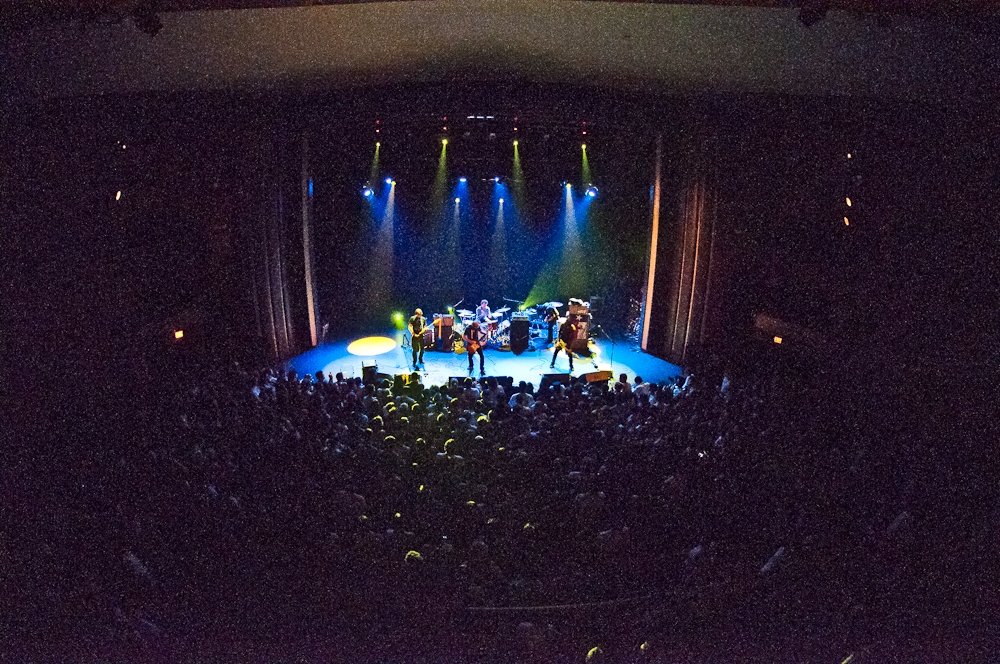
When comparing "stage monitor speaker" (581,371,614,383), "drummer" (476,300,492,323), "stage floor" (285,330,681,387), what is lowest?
"stage floor" (285,330,681,387)

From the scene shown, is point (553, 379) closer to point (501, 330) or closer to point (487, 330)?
point (487, 330)

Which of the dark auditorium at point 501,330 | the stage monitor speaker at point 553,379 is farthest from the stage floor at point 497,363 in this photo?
the stage monitor speaker at point 553,379

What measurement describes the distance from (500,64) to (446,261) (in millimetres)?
7180

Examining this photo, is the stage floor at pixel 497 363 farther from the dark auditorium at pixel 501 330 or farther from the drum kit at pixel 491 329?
the drum kit at pixel 491 329

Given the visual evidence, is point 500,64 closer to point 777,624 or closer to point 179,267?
point 179,267

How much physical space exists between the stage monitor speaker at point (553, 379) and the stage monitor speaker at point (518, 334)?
2688 millimetres

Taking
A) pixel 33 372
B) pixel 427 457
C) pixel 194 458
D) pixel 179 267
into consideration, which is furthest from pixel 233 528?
pixel 179 267

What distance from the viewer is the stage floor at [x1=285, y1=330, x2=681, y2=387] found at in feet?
43.3

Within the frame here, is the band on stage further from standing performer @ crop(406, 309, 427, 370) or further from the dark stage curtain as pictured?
the dark stage curtain

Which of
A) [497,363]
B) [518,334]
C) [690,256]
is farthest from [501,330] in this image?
[690,256]

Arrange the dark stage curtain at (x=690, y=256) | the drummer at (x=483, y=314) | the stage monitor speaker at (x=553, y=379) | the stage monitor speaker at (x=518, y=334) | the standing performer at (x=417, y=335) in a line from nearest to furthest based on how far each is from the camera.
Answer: the stage monitor speaker at (x=553, y=379) < the dark stage curtain at (x=690, y=256) < the standing performer at (x=417, y=335) < the stage monitor speaker at (x=518, y=334) < the drummer at (x=483, y=314)

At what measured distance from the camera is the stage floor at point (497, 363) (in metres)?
13.2

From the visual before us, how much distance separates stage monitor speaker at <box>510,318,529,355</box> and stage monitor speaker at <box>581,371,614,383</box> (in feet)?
7.76

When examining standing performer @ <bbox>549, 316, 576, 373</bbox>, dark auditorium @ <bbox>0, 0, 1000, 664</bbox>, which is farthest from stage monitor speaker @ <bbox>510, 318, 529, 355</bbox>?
standing performer @ <bbox>549, 316, 576, 373</bbox>
